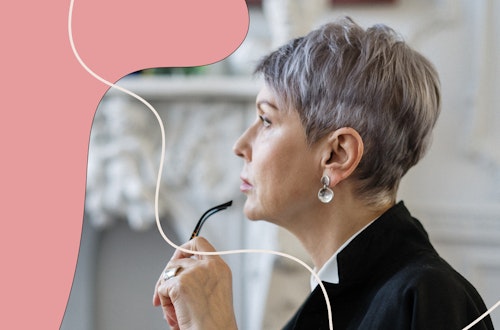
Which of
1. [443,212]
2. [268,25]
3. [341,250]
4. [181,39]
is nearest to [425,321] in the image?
[341,250]

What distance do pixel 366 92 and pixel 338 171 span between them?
0.30 ft

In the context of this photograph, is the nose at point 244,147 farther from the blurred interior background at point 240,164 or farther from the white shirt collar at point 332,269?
the blurred interior background at point 240,164

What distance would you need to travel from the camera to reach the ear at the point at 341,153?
2.65 ft

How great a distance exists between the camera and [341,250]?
0.83 metres

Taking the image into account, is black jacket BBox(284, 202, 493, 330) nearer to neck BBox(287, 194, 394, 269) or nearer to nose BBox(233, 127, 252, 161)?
neck BBox(287, 194, 394, 269)

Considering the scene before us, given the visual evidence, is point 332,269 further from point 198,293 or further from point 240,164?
point 240,164

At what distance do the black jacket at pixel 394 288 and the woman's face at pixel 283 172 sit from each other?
0.08 meters

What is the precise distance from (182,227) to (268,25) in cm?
53

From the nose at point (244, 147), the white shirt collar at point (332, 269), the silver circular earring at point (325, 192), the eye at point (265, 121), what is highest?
the eye at point (265, 121)

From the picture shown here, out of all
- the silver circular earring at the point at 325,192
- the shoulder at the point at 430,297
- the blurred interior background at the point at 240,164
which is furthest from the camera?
the blurred interior background at the point at 240,164

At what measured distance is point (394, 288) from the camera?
758 mm

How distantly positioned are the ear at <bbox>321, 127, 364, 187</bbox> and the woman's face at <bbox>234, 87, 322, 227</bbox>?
2 cm

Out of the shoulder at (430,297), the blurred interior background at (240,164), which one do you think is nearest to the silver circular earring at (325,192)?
the shoulder at (430,297)

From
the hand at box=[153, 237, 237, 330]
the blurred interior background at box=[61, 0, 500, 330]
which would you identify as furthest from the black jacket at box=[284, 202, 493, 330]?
the blurred interior background at box=[61, 0, 500, 330]
